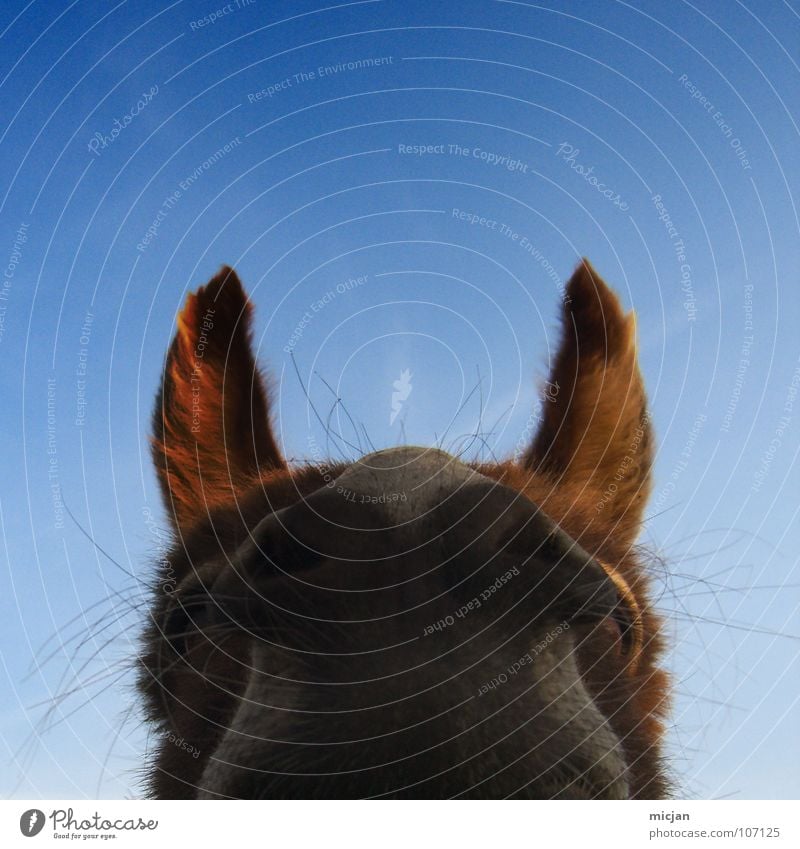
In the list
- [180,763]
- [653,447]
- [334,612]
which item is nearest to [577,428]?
[653,447]

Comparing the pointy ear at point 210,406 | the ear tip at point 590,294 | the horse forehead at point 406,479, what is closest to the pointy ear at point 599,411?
the ear tip at point 590,294

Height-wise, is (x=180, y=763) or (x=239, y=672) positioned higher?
(x=239, y=672)

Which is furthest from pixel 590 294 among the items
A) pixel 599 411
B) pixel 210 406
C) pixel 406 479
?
pixel 210 406

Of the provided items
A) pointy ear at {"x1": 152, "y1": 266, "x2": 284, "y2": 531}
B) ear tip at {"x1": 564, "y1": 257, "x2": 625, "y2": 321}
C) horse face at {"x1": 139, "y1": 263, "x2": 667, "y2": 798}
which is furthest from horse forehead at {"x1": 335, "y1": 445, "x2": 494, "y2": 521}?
ear tip at {"x1": 564, "y1": 257, "x2": 625, "y2": 321}

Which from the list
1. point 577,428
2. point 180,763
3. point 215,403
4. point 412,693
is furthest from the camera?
point 577,428
